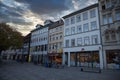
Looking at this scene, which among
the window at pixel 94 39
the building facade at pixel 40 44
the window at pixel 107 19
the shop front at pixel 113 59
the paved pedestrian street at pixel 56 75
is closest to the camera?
the paved pedestrian street at pixel 56 75

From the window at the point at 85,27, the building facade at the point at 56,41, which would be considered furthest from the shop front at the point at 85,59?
the window at the point at 85,27

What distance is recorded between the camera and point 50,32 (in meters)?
45.7

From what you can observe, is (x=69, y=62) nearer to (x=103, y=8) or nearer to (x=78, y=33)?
Answer: (x=78, y=33)

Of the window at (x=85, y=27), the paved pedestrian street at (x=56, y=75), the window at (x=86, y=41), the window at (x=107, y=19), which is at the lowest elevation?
the paved pedestrian street at (x=56, y=75)

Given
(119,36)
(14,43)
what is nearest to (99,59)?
(119,36)

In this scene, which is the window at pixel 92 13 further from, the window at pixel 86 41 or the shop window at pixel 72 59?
the shop window at pixel 72 59

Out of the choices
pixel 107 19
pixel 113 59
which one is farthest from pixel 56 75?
pixel 107 19

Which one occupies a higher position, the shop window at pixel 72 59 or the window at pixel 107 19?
the window at pixel 107 19

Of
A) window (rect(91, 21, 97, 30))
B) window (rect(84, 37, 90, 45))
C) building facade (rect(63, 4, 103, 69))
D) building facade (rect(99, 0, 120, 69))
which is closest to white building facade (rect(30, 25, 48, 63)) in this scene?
building facade (rect(63, 4, 103, 69))

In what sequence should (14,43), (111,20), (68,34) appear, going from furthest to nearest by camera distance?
(14,43) < (68,34) < (111,20)

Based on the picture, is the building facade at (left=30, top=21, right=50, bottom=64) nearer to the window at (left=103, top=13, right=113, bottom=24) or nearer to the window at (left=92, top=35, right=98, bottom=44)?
the window at (left=92, top=35, right=98, bottom=44)

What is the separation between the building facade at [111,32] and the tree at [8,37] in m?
30.3

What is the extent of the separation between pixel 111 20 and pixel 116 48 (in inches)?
251

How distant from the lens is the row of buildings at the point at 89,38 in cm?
2527
